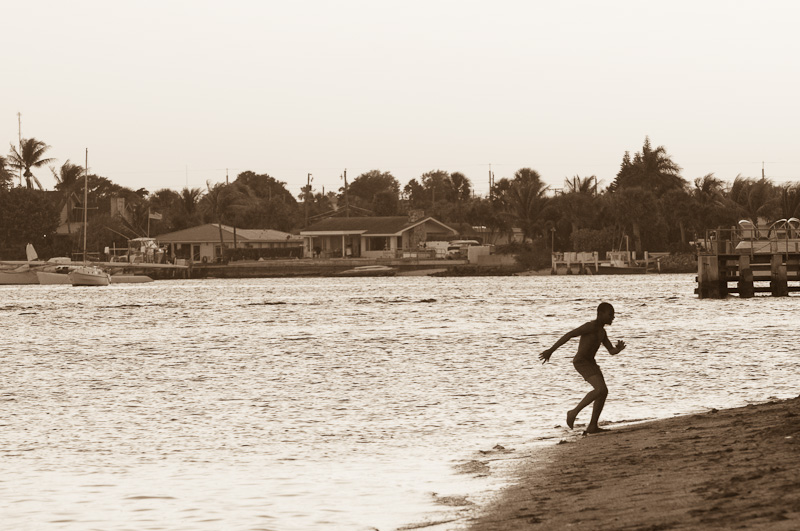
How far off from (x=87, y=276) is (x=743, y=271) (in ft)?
221

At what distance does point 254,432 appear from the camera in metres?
17.3

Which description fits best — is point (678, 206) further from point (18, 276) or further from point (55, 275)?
point (18, 276)

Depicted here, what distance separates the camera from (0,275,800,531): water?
12070 millimetres

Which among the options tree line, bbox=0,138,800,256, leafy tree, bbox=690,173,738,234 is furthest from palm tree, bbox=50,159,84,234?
leafy tree, bbox=690,173,738,234

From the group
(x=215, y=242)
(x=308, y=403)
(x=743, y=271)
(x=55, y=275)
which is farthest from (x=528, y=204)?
(x=308, y=403)

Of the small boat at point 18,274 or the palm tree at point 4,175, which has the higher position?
the palm tree at point 4,175

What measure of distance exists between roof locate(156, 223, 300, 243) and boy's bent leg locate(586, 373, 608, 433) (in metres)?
112

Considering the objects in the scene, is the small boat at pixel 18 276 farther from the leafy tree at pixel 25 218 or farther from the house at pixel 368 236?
the house at pixel 368 236

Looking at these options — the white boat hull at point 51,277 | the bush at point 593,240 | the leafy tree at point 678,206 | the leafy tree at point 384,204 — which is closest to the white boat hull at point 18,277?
the white boat hull at point 51,277

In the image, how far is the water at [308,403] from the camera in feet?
39.6

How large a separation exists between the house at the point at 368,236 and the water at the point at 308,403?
2756 inches

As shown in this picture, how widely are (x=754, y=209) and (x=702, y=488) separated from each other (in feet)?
325

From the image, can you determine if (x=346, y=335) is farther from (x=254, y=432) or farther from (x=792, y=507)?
(x=792, y=507)

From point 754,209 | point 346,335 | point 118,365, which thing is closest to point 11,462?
point 118,365
